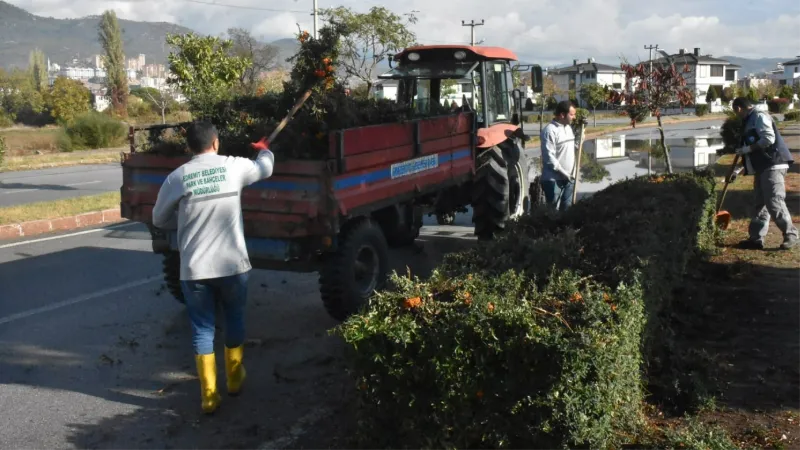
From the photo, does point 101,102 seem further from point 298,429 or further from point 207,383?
point 298,429

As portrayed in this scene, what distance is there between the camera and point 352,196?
6348mm

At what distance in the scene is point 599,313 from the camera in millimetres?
3682

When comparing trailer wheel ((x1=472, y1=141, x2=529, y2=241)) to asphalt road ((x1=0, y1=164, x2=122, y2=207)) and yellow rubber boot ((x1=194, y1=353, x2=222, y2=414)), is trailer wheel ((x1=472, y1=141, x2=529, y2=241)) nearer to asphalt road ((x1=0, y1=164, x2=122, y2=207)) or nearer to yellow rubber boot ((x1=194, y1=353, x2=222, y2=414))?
yellow rubber boot ((x1=194, y1=353, x2=222, y2=414))

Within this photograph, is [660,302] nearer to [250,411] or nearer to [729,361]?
[729,361]

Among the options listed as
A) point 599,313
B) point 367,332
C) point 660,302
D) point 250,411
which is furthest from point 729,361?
point 250,411

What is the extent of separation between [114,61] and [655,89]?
69149 mm

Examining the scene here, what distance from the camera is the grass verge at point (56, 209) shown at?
1252 cm

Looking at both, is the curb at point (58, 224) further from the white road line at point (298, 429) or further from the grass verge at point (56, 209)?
the white road line at point (298, 429)

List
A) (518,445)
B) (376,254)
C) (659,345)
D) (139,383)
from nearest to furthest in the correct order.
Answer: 1. (518,445)
2. (659,345)
3. (139,383)
4. (376,254)

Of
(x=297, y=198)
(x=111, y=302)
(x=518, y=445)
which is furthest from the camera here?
(x=111, y=302)

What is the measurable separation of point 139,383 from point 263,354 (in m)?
0.99

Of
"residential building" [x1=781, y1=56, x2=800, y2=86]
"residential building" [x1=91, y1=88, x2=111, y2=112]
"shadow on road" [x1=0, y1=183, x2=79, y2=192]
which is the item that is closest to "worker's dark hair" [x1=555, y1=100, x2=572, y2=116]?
"shadow on road" [x1=0, y1=183, x2=79, y2=192]

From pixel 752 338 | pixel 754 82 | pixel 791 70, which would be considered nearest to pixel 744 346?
pixel 752 338

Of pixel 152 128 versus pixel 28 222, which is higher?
pixel 152 128
